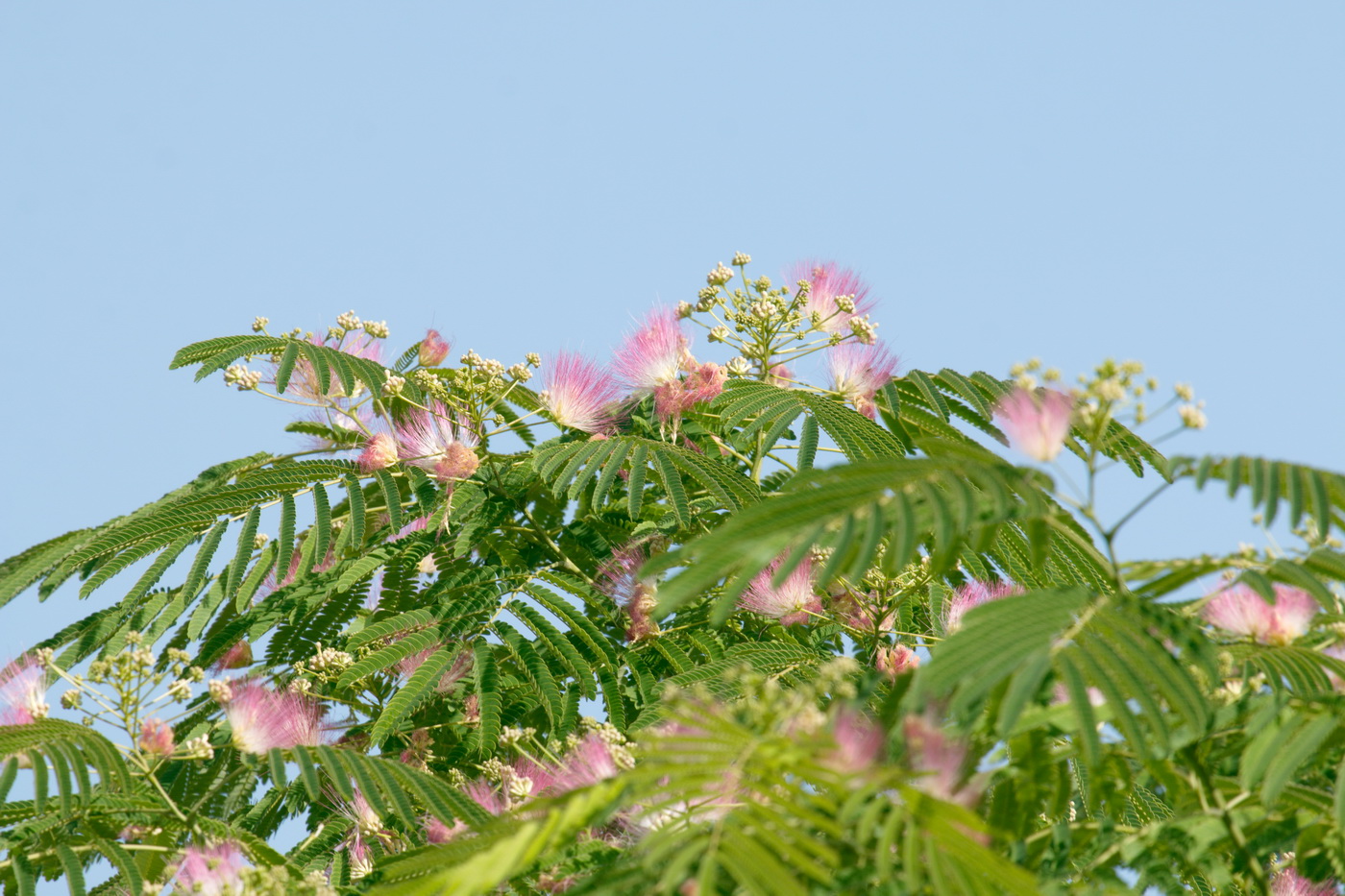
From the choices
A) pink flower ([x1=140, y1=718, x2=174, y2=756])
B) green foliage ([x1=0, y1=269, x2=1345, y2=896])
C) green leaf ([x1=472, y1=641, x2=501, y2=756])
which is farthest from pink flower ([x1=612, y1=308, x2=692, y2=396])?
pink flower ([x1=140, y1=718, x2=174, y2=756])

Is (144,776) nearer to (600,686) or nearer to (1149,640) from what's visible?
(600,686)

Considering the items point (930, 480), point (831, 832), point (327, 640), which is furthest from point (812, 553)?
point (831, 832)

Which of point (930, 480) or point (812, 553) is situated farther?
point (812, 553)

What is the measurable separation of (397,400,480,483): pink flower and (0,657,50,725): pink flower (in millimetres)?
1299

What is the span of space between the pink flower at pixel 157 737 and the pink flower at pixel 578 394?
1.74 m

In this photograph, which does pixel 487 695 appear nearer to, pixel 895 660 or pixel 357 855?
pixel 357 855

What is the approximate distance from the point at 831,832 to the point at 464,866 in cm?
47

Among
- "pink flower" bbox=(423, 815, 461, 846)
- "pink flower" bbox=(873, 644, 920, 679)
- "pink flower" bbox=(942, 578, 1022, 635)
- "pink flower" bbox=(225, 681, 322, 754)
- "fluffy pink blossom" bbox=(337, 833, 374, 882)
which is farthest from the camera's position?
"pink flower" bbox=(873, 644, 920, 679)

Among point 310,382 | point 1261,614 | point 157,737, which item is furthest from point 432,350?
point 1261,614

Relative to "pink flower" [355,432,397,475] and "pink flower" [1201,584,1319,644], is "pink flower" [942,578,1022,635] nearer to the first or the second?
"pink flower" [1201,584,1319,644]

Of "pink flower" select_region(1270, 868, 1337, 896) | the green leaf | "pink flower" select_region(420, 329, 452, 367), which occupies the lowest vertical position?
"pink flower" select_region(1270, 868, 1337, 896)

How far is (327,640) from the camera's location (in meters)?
4.52

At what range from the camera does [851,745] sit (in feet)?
6.32

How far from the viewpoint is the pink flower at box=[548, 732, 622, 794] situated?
2.57m
